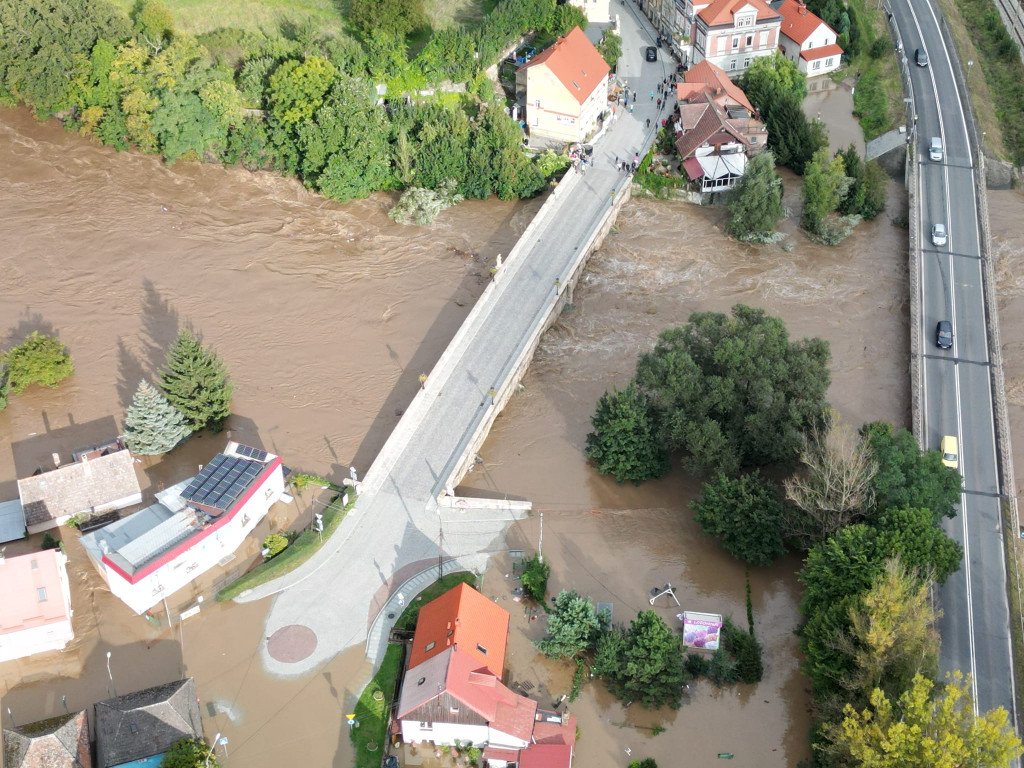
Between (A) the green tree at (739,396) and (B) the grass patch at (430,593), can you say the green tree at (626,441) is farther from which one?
(B) the grass patch at (430,593)

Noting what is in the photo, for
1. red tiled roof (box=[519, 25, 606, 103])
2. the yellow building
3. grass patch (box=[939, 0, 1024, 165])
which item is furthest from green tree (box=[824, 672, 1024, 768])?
grass patch (box=[939, 0, 1024, 165])

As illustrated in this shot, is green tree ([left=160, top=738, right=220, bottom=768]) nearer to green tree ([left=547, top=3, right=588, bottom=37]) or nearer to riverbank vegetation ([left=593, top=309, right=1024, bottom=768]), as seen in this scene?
riverbank vegetation ([left=593, top=309, right=1024, bottom=768])

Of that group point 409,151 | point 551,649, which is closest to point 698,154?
point 409,151

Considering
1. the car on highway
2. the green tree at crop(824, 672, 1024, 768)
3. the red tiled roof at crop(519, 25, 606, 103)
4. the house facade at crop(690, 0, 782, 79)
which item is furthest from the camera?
the house facade at crop(690, 0, 782, 79)

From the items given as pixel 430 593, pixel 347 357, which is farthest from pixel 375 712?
pixel 347 357

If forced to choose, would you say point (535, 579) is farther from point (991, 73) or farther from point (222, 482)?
point (991, 73)

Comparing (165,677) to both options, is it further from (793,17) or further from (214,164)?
(793,17)
